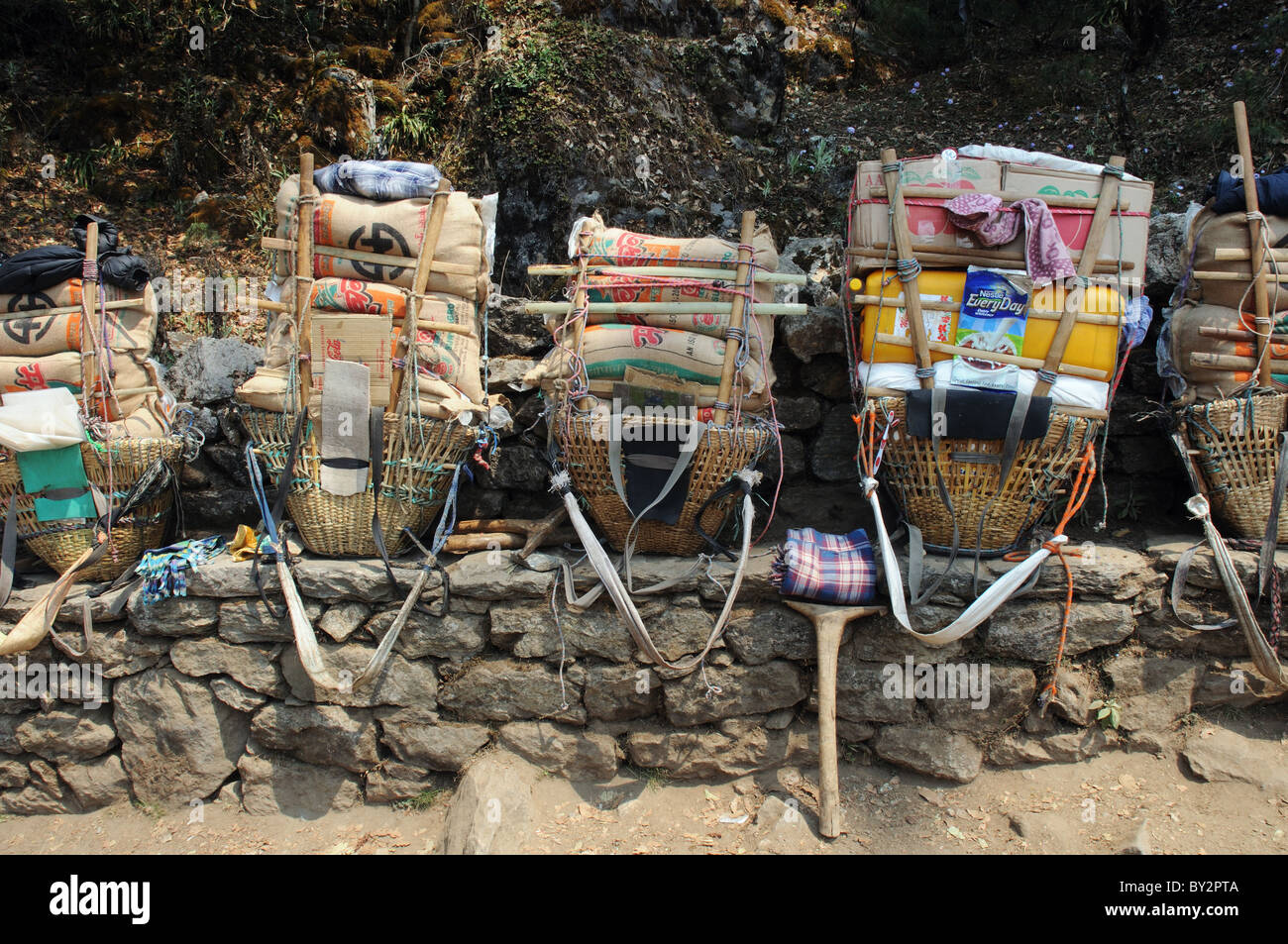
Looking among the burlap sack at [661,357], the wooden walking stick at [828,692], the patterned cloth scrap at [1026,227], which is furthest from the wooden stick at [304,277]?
the patterned cloth scrap at [1026,227]

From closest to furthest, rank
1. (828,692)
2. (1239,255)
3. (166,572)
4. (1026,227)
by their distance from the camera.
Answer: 1. (828,692)
2. (1026,227)
3. (1239,255)
4. (166,572)

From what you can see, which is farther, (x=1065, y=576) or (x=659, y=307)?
(x=659, y=307)

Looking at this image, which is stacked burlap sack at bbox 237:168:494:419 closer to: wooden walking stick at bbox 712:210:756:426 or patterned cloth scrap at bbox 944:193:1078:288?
wooden walking stick at bbox 712:210:756:426

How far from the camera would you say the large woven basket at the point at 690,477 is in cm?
334

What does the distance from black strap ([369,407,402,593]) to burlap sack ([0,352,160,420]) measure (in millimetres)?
1318

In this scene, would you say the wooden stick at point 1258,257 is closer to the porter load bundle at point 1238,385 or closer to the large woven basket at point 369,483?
the porter load bundle at point 1238,385

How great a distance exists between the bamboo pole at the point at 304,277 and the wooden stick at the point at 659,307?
3.16ft

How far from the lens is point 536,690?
3.38m

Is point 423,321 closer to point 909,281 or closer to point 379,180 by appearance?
point 379,180

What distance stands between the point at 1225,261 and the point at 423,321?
3428 millimetres

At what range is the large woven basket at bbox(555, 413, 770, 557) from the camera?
3342 mm

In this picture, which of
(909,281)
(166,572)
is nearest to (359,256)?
(166,572)

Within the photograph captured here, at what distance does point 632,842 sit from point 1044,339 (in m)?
2.58

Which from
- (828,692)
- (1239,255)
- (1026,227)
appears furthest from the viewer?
(1239,255)
